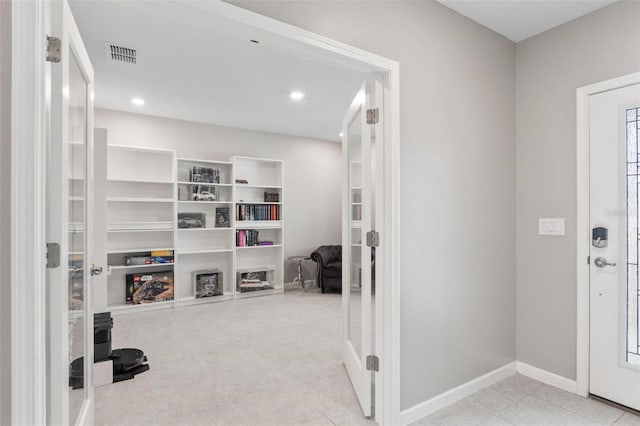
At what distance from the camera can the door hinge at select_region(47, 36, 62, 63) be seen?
1159mm

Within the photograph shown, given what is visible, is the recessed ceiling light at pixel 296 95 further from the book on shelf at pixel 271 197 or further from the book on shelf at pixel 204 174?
the book on shelf at pixel 271 197

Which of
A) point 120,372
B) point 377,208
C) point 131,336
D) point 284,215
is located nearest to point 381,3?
point 377,208

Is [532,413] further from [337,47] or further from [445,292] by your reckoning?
[337,47]

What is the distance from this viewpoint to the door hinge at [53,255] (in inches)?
44.8

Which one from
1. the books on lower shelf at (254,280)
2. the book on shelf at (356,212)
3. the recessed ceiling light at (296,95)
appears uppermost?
the recessed ceiling light at (296,95)

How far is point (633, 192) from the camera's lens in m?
2.13

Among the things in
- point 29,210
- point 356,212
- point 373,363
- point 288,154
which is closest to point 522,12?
point 356,212

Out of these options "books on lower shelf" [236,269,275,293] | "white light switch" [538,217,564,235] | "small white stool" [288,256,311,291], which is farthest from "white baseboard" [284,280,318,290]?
"white light switch" [538,217,564,235]

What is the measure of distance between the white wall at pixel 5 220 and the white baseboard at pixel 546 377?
3.07 metres

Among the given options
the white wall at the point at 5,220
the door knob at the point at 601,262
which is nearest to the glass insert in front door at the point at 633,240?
the door knob at the point at 601,262

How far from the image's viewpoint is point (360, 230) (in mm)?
2334

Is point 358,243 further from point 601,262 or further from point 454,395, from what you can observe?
point 601,262

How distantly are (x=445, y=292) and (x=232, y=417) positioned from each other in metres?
1.57

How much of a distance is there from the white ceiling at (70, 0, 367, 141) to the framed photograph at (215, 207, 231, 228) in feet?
4.42
